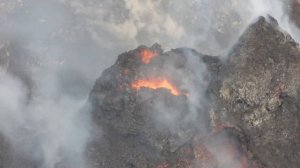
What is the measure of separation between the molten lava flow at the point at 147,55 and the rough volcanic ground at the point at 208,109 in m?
0.19

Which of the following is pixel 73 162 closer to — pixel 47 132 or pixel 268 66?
pixel 47 132

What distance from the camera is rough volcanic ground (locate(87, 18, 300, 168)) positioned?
36.4 m

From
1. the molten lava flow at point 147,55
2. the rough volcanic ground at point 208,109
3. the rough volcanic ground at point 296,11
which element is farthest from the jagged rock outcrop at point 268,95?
the rough volcanic ground at point 296,11

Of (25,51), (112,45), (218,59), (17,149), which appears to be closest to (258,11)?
(112,45)

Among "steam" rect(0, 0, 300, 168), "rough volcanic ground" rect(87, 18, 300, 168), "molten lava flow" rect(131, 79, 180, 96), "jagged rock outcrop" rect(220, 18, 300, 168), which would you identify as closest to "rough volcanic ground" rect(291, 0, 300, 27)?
"steam" rect(0, 0, 300, 168)

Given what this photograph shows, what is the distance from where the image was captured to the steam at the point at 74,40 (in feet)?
165

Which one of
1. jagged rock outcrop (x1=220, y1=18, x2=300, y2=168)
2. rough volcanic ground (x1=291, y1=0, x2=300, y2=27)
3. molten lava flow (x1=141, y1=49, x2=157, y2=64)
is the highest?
rough volcanic ground (x1=291, y1=0, x2=300, y2=27)

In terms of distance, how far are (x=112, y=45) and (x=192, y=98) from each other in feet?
109

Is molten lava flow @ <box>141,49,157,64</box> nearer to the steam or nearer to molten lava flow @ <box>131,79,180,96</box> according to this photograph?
molten lava flow @ <box>131,79,180,96</box>

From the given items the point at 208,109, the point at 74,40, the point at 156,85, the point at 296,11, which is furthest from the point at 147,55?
the point at 74,40

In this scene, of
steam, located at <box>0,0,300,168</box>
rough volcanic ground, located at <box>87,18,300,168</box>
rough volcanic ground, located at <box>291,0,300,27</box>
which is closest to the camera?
rough volcanic ground, located at <box>87,18,300,168</box>

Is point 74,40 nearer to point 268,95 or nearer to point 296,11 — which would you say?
point 296,11

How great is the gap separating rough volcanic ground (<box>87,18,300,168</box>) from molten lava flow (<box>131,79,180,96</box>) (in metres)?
0.18

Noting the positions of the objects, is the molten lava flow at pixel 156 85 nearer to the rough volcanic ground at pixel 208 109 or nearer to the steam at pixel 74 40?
the rough volcanic ground at pixel 208 109
